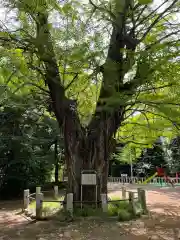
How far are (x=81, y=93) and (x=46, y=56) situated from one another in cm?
269

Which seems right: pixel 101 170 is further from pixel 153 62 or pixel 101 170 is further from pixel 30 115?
pixel 30 115

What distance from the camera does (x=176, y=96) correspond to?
671cm

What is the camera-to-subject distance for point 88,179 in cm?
745

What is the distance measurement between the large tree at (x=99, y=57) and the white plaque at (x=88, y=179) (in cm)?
35

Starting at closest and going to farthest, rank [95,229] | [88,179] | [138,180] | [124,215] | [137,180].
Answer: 1. [95,229]
2. [124,215]
3. [88,179]
4. [137,180]
5. [138,180]

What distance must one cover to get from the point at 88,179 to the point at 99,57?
321 cm

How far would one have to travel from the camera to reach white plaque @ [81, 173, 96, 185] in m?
7.41

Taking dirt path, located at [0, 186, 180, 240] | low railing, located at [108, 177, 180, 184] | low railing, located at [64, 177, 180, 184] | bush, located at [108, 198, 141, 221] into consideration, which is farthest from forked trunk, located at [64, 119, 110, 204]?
low railing, located at [108, 177, 180, 184]

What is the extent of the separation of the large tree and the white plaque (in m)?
0.35

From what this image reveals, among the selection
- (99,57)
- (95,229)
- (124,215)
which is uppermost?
(99,57)

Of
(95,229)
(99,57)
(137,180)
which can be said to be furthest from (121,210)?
(137,180)

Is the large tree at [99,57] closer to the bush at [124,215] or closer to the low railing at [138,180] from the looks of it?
the bush at [124,215]

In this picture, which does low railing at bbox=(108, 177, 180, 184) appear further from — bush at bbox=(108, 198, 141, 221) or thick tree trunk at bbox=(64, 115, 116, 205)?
thick tree trunk at bbox=(64, 115, 116, 205)

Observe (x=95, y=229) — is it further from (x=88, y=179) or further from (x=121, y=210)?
(x=88, y=179)
